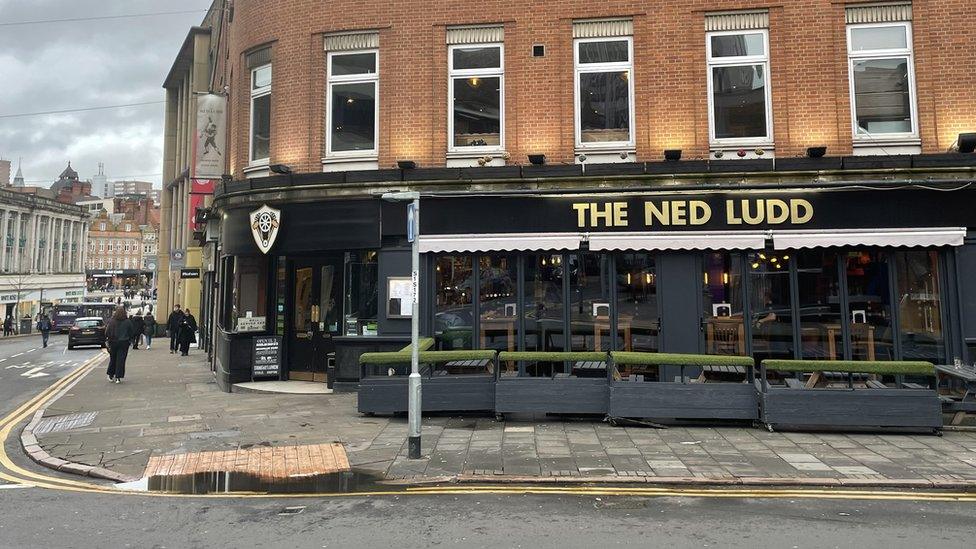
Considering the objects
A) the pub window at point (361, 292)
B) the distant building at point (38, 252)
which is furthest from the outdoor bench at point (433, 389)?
the distant building at point (38, 252)

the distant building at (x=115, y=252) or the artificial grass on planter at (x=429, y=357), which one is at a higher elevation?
the distant building at (x=115, y=252)

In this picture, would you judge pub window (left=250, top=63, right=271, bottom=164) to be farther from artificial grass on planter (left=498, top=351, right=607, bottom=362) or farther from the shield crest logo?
artificial grass on planter (left=498, top=351, right=607, bottom=362)

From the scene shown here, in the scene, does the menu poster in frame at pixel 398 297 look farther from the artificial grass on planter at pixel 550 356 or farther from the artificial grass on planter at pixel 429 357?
the artificial grass on planter at pixel 550 356

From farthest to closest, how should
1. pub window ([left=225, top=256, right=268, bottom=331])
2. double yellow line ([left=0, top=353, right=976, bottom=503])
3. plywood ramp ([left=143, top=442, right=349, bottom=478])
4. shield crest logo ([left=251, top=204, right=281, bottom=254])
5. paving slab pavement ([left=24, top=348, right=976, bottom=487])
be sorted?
1. pub window ([left=225, top=256, right=268, bottom=331])
2. shield crest logo ([left=251, top=204, right=281, bottom=254])
3. plywood ramp ([left=143, top=442, right=349, bottom=478])
4. paving slab pavement ([left=24, top=348, right=976, bottom=487])
5. double yellow line ([left=0, top=353, right=976, bottom=503])

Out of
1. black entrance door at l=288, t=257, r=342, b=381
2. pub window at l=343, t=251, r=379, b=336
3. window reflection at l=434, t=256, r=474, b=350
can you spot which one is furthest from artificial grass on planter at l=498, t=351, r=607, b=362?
black entrance door at l=288, t=257, r=342, b=381

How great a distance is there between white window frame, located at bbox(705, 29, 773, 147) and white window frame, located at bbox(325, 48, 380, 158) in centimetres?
702

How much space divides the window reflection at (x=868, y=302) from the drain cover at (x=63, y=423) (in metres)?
14.2

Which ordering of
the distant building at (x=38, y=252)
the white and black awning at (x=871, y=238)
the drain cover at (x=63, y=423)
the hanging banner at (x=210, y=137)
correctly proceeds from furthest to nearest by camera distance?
the distant building at (x=38, y=252)
the hanging banner at (x=210, y=137)
the white and black awning at (x=871, y=238)
the drain cover at (x=63, y=423)

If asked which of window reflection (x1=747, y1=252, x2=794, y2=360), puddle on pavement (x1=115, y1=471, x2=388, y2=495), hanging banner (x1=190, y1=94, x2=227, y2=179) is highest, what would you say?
hanging banner (x1=190, y1=94, x2=227, y2=179)

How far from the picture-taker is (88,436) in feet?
31.2

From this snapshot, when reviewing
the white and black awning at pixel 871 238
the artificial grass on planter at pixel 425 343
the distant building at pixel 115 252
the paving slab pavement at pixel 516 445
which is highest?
the distant building at pixel 115 252

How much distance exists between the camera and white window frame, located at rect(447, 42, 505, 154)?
503 inches

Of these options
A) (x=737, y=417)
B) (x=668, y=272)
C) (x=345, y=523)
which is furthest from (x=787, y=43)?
(x=345, y=523)

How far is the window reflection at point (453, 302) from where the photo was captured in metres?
12.5
